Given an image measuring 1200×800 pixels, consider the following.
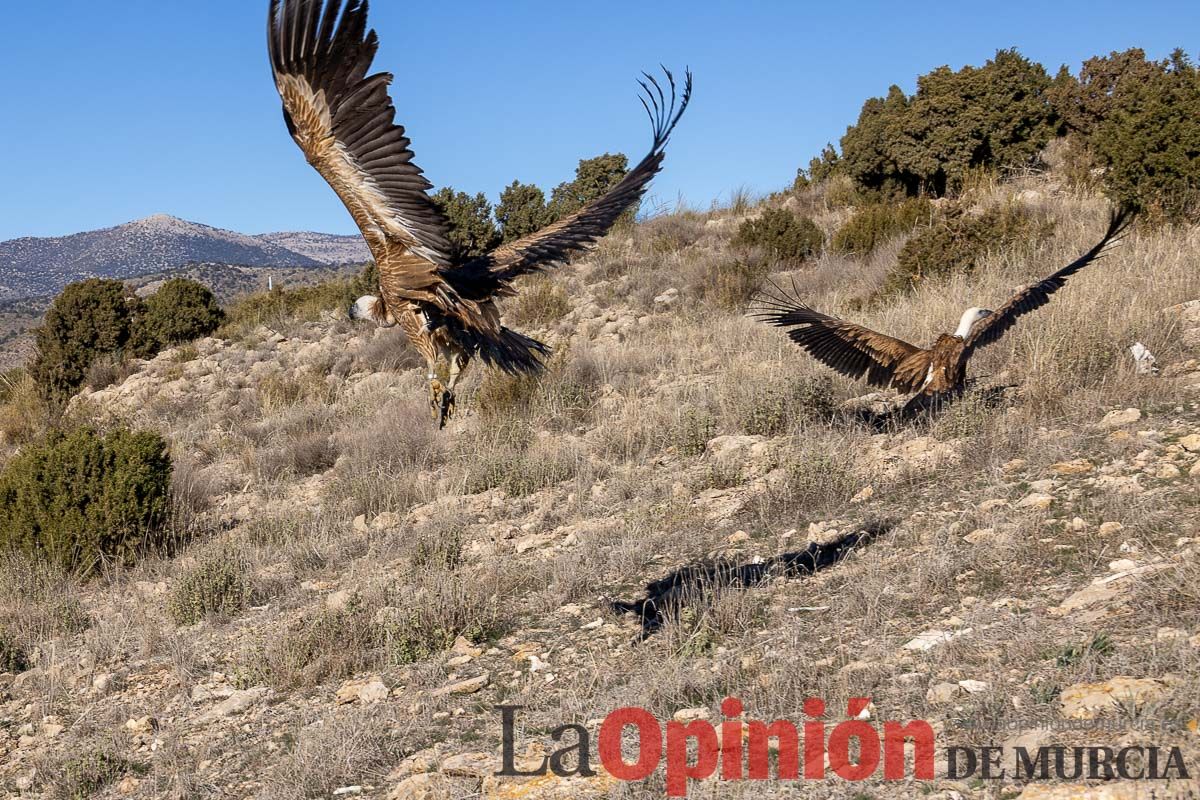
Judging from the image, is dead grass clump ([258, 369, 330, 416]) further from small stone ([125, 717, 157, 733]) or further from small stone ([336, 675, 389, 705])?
small stone ([336, 675, 389, 705])

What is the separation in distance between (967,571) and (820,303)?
804 cm

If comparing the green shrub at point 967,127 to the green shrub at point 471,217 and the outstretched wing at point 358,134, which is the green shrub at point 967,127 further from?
the outstretched wing at point 358,134

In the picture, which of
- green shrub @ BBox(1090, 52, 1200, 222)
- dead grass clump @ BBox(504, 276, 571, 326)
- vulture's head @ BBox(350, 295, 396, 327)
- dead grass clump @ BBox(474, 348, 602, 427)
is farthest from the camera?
dead grass clump @ BBox(504, 276, 571, 326)

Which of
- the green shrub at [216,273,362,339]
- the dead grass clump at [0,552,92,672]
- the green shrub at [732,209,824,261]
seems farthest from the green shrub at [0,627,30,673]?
the green shrub at [216,273,362,339]

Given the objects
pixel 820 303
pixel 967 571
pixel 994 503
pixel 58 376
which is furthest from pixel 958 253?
pixel 58 376

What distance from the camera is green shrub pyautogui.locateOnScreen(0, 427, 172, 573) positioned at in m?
8.63

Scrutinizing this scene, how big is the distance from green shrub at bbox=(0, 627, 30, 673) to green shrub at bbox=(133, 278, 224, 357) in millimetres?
13708

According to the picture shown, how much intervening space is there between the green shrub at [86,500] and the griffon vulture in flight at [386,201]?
5252 mm

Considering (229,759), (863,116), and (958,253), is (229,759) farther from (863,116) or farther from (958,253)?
(863,116)

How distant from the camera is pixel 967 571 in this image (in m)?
4.70

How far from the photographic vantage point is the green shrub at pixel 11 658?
6.38 meters

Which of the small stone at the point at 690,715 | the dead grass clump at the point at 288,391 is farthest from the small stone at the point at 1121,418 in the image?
the dead grass clump at the point at 288,391

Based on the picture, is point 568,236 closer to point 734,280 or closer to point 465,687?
point 465,687

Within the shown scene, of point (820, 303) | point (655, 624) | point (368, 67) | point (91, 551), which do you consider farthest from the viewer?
point (820, 303)
